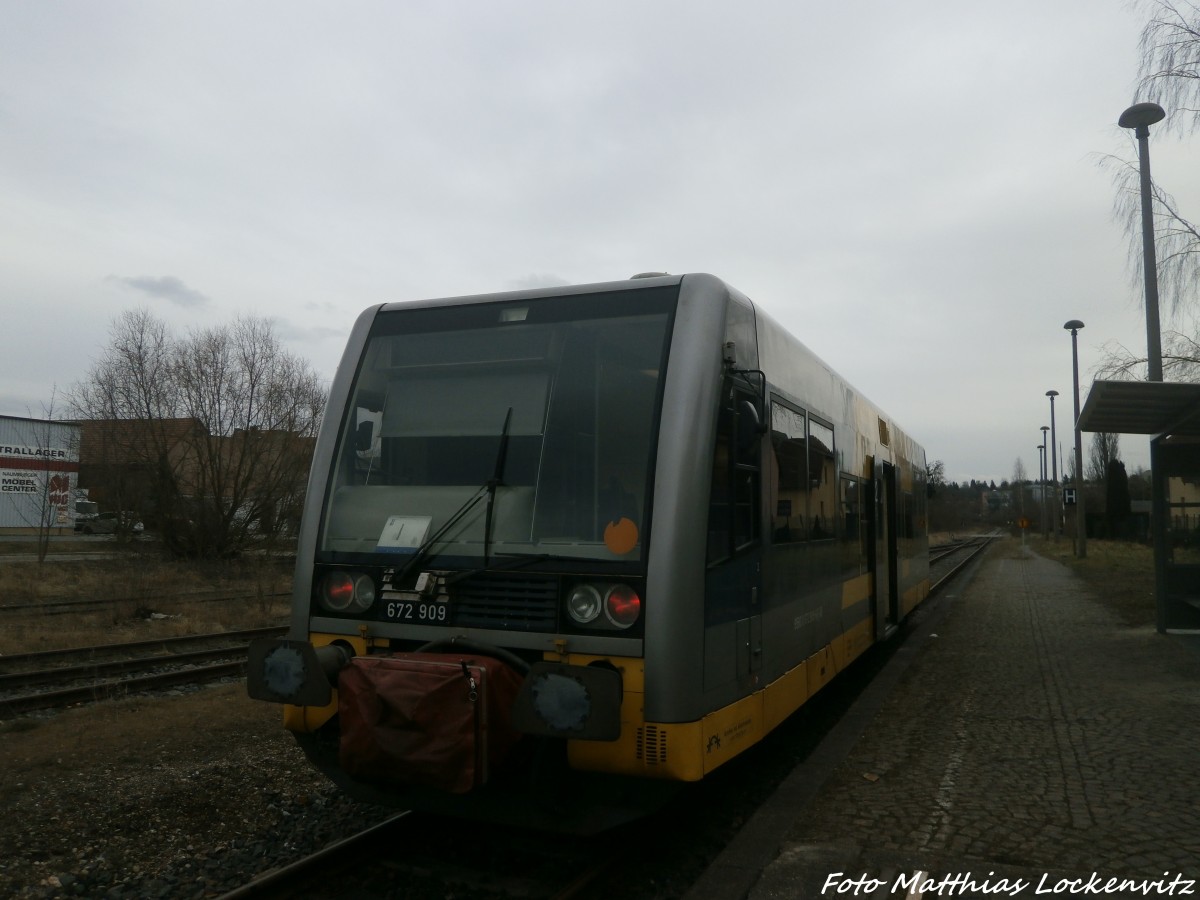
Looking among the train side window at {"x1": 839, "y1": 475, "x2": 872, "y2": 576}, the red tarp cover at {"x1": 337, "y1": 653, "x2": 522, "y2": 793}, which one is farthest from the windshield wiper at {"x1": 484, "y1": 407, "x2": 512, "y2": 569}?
the train side window at {"x1": 839, "y1": 475, "x2": 872, "y2": 576}

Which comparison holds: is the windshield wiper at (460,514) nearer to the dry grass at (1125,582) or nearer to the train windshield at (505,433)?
the train windshield at (505,433)

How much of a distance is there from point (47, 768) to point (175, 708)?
2108mm

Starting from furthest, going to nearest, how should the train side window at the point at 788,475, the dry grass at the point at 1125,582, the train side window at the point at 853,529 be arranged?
the dry grass at the point at 1125,582 < the train side window at the point at 853,529 < the train side window at the point at 788,475

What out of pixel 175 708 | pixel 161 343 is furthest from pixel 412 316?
pixel 161 343

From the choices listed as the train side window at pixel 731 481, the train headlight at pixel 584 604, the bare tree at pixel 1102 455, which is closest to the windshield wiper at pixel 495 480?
the train headlight at pixel 584 604

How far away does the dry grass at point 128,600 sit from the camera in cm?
1419

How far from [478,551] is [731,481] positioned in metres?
1.37

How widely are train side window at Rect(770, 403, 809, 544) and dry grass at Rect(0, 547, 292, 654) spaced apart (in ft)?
35.5

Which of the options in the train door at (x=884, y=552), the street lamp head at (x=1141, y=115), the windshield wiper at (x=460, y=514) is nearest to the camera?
the windshield wiper at (x=460, y=514)

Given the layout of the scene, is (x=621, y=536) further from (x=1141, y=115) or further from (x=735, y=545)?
(x=1141, y=115)

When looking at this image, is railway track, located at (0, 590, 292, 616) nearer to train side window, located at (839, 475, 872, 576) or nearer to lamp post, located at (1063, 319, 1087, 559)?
train side window, located at (839, 475, 872, 576)

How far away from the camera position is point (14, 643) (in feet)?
42.8

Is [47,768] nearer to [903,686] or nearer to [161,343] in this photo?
[903,686]

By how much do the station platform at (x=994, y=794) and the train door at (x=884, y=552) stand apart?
2.46 feet
